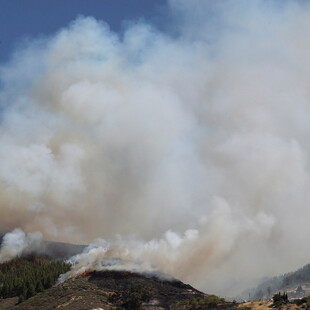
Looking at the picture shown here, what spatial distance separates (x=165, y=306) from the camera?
18812cm

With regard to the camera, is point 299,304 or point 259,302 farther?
point 259,302

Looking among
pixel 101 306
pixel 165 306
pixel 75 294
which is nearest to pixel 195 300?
pixel 165 306

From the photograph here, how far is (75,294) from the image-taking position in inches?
7795

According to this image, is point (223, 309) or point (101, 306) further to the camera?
point (101, 306)

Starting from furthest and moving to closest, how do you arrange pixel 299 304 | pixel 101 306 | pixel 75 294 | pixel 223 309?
pixel 75 294 → pixel 101 306 → pixel 223 309 → pixel 299 304

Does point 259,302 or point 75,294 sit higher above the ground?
point 75,294

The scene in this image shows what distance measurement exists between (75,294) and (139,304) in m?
33.9

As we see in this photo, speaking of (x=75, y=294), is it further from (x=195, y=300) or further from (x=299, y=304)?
(x=299, y=304)

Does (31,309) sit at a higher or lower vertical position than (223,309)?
higher

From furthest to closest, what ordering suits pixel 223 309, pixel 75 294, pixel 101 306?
pixel 75 294
pixel 101 306
pixel 223 309

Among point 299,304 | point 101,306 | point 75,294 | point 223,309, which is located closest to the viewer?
point 299,304

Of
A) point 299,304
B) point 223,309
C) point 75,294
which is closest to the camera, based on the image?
point 299,304

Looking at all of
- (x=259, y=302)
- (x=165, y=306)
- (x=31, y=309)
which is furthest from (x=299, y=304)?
(x=31, y=309)

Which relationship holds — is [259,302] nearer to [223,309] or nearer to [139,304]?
[223,309]
